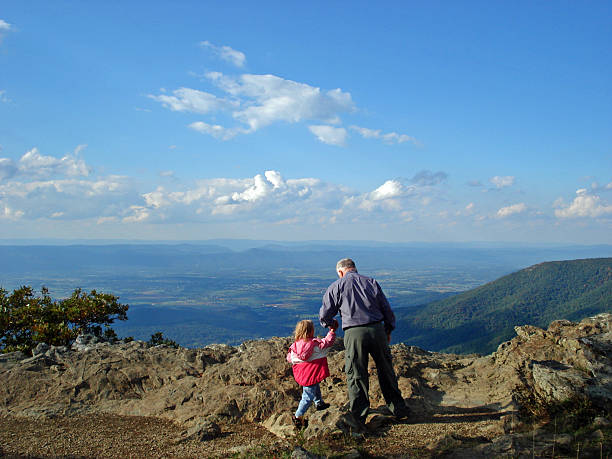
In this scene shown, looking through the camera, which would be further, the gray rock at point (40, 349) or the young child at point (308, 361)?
the gray rock at point (40, 349)

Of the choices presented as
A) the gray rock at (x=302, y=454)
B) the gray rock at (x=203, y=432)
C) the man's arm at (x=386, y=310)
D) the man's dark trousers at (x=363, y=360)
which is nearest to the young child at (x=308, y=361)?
the man's dark trousers at (x=363, y=360)

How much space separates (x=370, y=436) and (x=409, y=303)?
202 meters

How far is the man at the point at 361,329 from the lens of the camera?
686cm

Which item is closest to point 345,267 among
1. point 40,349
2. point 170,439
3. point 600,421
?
point 600,421

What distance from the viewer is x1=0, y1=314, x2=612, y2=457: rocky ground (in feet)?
20.4

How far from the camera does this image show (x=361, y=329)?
686 cm

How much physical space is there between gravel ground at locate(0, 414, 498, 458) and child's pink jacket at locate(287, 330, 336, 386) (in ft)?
3.75

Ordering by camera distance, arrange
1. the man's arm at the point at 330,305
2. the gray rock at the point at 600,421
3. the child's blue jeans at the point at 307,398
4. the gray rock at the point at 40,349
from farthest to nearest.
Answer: the gray rock at the point at 40,349 → the child's blue jeans at the point at 307,398 → the man's arm at the point at 330,305 → the gray rock at the point at 600,421

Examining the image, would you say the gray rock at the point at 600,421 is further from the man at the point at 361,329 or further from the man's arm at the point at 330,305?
the man's arm at the point at 330,305

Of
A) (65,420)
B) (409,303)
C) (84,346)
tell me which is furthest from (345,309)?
(409,303)

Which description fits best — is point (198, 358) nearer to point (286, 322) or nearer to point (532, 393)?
point (532, 393)

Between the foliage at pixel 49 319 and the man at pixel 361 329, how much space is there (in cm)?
1040

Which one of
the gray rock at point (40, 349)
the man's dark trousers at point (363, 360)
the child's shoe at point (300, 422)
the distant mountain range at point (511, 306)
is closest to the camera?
the man's dark trousers at point (363, 360)

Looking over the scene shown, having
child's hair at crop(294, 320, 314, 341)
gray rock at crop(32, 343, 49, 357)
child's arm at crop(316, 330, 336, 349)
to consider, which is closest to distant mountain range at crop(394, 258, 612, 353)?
gray rock at crop(32, 343, 49, 357)
